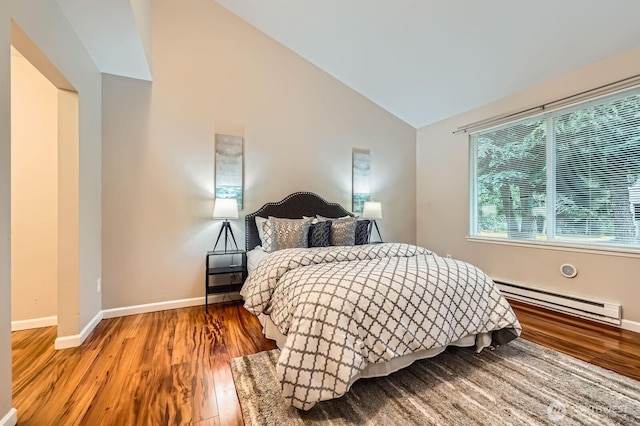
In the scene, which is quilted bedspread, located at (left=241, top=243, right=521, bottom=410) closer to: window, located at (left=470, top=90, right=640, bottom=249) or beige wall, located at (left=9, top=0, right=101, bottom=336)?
beige wall, located at (left=9, top=0, right=101, bottom=336)

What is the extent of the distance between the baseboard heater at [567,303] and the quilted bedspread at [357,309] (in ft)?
4.46

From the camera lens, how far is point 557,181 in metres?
3.08

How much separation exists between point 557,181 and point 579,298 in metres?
1.23

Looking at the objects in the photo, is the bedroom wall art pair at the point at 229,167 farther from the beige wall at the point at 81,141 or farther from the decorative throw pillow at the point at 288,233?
the beige wall at the point at 81,141

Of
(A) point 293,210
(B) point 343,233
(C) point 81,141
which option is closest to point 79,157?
(C) point 81,141

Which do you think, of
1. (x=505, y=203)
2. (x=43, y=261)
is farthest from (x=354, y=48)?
(x=43, y=261)

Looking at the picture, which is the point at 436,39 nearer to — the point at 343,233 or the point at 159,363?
the point at 343,233

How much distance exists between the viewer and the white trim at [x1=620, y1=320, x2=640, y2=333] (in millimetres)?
2454

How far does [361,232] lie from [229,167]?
1825 millimetres

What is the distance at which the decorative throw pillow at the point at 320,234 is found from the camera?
326cm

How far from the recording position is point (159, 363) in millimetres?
2000

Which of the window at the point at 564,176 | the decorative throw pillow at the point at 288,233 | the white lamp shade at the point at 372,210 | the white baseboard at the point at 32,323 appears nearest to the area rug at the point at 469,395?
the decorative throw pillow at the point at 288,233

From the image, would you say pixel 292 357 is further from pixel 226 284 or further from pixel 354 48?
pixel 354 48

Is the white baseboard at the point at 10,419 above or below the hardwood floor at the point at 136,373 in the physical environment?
above
